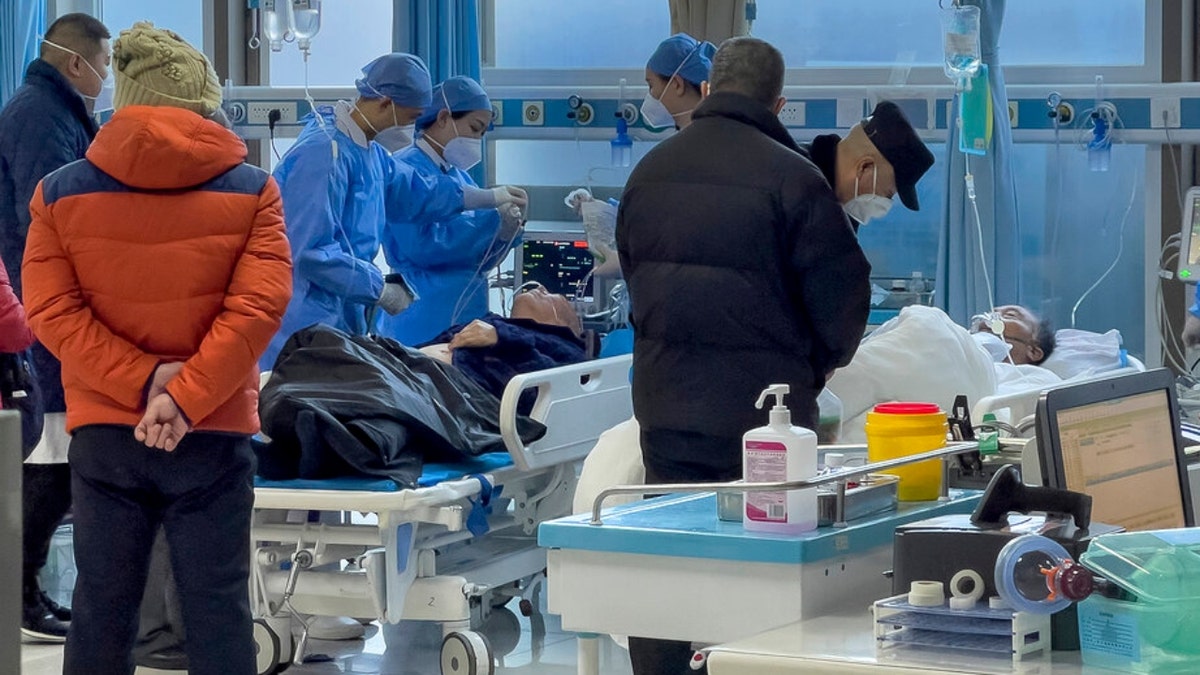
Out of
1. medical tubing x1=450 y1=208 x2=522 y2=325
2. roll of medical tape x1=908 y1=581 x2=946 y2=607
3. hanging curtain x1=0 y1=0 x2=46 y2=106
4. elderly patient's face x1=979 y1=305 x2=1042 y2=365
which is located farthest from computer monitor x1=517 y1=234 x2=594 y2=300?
roll of medical tape x1=908 y1=581 x2=946 y2=607

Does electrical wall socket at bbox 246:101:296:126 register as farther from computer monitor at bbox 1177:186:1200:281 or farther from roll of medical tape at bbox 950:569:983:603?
roll of medical tape at bbox 950:569:983:603

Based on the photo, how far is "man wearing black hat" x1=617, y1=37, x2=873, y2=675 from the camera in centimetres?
306

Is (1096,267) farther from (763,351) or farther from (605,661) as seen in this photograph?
(763,351)

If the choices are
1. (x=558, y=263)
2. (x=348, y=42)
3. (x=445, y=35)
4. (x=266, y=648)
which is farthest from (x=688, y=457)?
(x=348, y=42)

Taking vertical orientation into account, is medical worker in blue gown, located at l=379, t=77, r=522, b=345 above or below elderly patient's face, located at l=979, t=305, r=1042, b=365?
above

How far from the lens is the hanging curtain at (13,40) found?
719 cm

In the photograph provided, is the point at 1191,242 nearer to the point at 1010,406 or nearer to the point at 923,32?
the point at 1010,406

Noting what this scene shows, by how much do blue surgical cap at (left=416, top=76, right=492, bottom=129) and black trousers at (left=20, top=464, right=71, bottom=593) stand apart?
188 centimetres

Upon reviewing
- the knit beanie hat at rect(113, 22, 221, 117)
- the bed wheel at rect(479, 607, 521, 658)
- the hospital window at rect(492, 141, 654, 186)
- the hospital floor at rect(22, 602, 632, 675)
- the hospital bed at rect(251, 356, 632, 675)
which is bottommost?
the bed wheel at rect(479, 607, 521, 658)

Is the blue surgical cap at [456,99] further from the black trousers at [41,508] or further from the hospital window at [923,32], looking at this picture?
the black trousers at [41,508]

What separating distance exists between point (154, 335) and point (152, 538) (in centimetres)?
38

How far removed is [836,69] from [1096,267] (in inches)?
49.5

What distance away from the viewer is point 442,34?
254 inches

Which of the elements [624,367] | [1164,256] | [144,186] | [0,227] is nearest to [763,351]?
[144,186]
